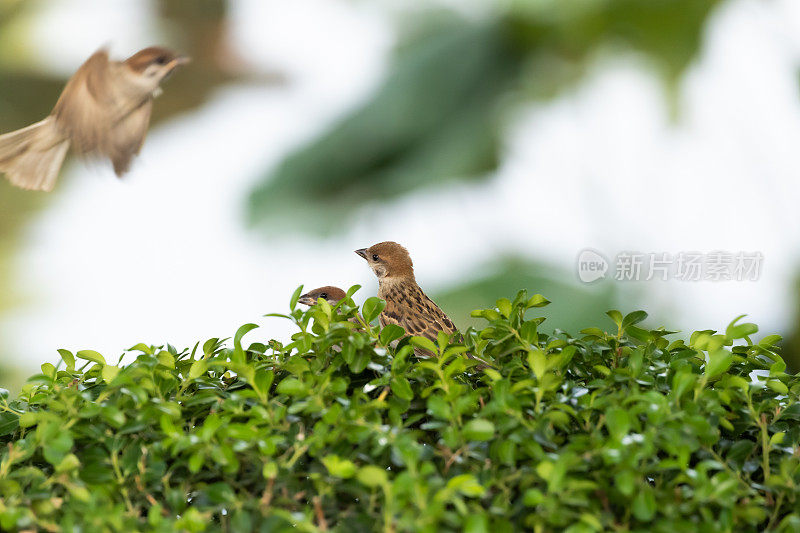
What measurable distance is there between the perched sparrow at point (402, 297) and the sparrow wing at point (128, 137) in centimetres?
95

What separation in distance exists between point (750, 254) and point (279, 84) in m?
1.71

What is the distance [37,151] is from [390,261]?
Result: 125 cm

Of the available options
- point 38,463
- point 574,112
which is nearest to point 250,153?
point 574,112

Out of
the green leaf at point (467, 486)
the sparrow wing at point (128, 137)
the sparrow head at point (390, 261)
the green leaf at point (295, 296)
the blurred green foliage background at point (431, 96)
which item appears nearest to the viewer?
the green leaf at point (467, 486)

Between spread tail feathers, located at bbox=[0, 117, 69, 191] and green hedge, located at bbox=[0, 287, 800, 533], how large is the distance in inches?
61.1

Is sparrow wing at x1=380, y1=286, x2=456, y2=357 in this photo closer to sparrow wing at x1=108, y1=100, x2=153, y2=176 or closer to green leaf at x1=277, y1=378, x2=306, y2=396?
green leaf at x1=277, y1=378, x2=306, y2=396

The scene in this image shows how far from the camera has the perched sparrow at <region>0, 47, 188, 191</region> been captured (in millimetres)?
2205

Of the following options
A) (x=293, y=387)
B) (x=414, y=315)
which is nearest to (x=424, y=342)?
(x=293, y=387)

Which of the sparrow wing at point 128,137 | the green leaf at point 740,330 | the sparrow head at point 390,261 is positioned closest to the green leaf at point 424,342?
the green leaf at point 740,330

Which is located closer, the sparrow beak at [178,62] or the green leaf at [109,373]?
the green leaf at [109,373]

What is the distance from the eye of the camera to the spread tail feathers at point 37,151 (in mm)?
2238

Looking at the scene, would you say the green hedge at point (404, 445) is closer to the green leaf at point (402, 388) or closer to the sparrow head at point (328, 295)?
the green leaf at point (402, 388)

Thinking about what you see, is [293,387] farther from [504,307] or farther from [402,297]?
[402,297]

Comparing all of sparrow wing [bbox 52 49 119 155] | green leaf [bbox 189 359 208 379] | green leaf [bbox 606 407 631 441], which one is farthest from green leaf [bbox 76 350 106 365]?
sparrow wing [bbox 52 49 119 155]
